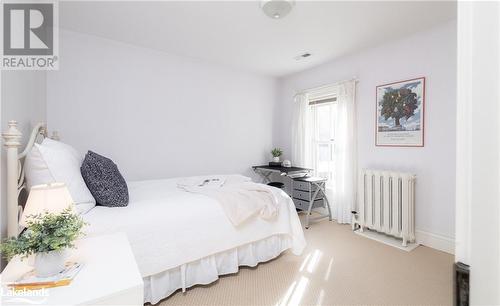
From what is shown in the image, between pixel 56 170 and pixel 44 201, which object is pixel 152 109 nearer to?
pixel 56 170

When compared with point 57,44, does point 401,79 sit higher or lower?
lower

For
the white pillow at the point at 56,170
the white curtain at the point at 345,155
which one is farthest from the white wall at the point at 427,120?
the white pillow at the point at 56,170

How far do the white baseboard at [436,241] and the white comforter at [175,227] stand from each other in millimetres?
1598

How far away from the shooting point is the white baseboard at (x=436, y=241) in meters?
2.61

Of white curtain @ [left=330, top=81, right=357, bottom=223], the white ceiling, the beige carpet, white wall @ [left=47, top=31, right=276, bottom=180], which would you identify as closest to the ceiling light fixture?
the white ceiling

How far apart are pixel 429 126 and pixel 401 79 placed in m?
0.69

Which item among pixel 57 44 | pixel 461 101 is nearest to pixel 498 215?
pixel 461 101

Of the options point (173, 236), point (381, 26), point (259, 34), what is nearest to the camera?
point (173, 236)

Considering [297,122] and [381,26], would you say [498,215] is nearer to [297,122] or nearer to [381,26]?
[381,26]

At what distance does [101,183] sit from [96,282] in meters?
1.09

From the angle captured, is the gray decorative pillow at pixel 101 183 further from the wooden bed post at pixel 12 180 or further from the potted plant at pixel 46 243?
the potted plant at pixel 46 243

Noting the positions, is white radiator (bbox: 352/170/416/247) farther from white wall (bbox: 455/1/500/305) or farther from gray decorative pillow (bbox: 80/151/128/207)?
gray decorative pillow (bbox: 80/151/128/207)

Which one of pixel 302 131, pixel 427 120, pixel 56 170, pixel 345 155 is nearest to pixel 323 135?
pixel 302 131

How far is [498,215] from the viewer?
380 millimetres
